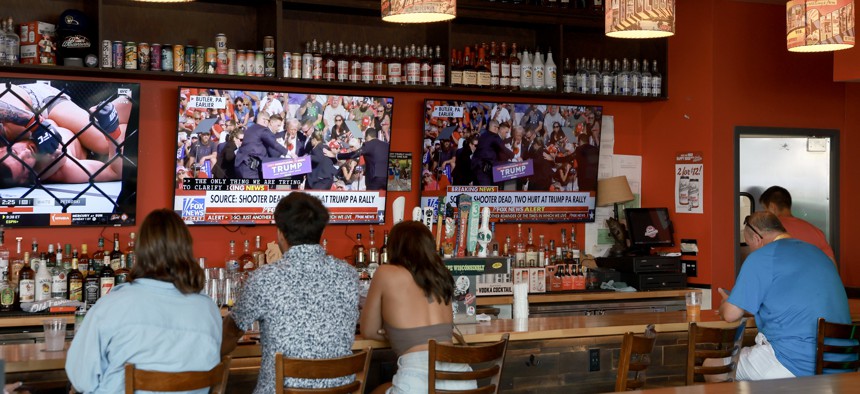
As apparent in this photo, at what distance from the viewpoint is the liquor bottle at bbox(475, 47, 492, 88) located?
6.98m

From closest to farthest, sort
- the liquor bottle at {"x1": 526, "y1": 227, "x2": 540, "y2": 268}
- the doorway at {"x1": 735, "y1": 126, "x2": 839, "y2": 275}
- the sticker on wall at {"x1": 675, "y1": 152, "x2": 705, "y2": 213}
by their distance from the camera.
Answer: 1. the liquor bottle at {"x1": 526, "y1": 227, "x2": 540, "y2": 268}
2. the sticker on wall at {"x1": 675, "y1": 152, "x2": 705, "y2": 213}
3. the doorway at {"x1": 735, "y1": 126, "x2": 839, "y2": 275}

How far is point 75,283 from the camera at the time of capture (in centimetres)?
582

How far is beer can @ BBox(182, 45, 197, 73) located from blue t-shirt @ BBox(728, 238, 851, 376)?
350cm

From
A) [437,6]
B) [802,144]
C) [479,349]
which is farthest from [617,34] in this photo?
[802,144]

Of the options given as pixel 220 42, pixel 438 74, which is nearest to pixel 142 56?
pixel 220 42

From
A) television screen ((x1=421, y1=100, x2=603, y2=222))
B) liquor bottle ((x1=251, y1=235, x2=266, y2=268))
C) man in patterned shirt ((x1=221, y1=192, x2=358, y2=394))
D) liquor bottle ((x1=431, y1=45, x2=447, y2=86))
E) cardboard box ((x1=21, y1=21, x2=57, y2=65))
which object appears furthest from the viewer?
television screen ((x1=421, y1=100, x2=603, y2=222))

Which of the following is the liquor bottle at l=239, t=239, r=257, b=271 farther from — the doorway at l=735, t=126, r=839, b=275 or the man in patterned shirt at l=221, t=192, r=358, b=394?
the doorway at l=735, t=126, r=839, b=275

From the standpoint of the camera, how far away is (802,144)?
8.06 meters

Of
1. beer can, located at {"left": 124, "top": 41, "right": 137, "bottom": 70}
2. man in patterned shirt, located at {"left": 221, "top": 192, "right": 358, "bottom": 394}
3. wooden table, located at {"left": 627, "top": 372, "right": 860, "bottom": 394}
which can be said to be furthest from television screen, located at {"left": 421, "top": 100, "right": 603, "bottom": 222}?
wooden table, located at {"left": 627, "top": 372, "right": 860, "bottom": 394}

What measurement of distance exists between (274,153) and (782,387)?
3.99m

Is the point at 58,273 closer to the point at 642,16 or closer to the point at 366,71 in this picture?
the point at 366,71

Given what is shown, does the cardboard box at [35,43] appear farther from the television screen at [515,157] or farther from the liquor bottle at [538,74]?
the liquor bottle at [538,74]

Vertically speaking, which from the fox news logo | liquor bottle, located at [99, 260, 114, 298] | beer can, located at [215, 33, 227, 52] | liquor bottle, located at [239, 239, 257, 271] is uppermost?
beer can, located at [215, 33, 227, 52]

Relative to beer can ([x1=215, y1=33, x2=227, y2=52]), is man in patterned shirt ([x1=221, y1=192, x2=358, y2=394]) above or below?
below
